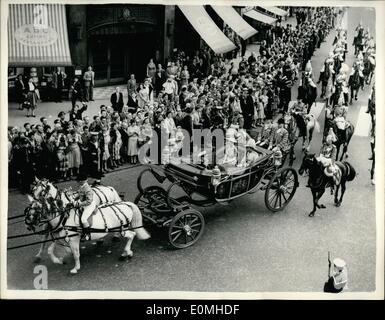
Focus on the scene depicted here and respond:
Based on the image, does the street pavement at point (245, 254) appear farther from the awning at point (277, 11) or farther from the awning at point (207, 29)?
the awning at point (207, 29)

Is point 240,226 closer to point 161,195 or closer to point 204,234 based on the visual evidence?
point 204,234

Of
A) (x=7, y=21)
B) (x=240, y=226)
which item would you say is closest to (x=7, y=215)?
(x=7, y=21)

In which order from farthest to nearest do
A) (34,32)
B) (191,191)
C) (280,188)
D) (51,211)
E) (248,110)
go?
1. (248,110)
2. (280,188)
3. (191,191)
4. (34,32)
5. (51,211)

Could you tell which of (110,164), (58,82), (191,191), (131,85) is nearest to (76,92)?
(58,82)

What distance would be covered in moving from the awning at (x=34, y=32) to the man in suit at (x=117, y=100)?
68.3 inches

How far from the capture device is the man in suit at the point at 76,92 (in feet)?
31.8

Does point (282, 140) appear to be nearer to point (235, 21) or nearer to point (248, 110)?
point (248, 110)

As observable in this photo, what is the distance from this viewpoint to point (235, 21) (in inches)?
394

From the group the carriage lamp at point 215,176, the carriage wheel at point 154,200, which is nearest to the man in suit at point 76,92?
the carriage wheel at point 154,200

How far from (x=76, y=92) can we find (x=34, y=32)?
196cm

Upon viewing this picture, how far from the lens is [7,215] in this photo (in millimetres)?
7992

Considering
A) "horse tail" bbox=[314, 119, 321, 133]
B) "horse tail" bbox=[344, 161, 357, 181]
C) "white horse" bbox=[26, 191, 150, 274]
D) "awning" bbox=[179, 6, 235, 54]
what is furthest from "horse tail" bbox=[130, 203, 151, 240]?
"horse tail" bbox=[314, 119, 321, 133]

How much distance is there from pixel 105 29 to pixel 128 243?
423cm

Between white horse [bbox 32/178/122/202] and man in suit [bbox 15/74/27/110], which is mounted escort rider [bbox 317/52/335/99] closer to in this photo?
white horse [bbox 32/178/122/202]
